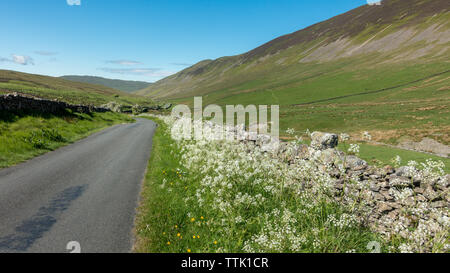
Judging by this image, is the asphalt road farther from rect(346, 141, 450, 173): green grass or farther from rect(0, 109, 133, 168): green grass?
rect(346, 141, 450, 173): green grass

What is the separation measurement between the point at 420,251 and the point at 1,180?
12982mm

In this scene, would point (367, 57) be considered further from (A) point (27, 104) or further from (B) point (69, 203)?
(B) point (69, 203)

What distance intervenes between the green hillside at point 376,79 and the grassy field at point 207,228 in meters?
11.3

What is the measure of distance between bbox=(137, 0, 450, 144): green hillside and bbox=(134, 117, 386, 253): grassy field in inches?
444

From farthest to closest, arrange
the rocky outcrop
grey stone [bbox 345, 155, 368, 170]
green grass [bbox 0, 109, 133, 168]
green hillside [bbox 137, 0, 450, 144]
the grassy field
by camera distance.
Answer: green hillside [bbox 137, 0, 450, 144], green grass [bbox 0, 109, 133, 168], grey stone [bbox 345, 155, 368, 170], the rocky outcrop, the grassy field

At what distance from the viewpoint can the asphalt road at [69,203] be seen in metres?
5.00

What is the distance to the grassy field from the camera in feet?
15.0

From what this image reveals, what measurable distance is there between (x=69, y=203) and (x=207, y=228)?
4.74m

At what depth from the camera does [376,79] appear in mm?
74000

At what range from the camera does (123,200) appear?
7.29 meters

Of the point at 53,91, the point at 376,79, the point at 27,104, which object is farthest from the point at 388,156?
the point at 53,91

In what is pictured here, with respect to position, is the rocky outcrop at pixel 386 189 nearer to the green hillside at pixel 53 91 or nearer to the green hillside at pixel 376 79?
the green hillside at pixel 376 79

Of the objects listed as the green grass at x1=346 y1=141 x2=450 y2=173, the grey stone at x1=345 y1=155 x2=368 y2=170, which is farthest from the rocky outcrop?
the green grass at x1=346 y1=141 x2=450 y2=173
